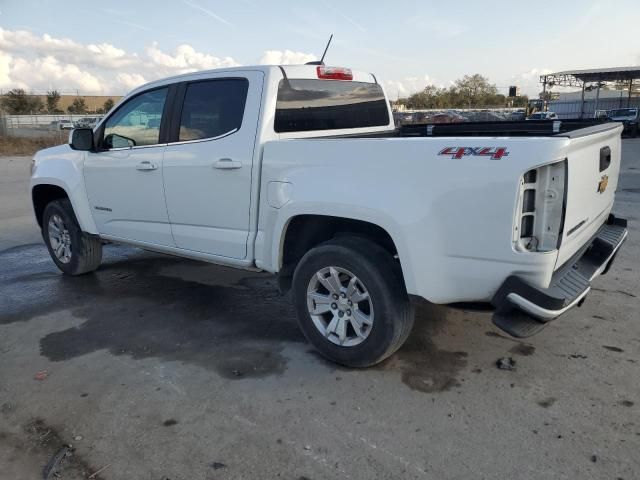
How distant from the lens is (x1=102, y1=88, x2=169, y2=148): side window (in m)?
4.47

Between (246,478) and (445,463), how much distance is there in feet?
3.13

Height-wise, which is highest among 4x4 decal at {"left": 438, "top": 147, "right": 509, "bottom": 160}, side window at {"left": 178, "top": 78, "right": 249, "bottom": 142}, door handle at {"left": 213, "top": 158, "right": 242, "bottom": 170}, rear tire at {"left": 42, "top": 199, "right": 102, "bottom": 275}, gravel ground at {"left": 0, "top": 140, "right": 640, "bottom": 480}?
side window at {"left": 178, "top": 78, "right": 249, "bottom": 142}

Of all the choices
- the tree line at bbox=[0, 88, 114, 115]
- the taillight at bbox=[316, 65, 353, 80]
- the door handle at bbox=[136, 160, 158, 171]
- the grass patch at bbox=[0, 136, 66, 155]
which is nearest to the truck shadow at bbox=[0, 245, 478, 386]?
the door handle at bbox=[136, 160, 158, 171]

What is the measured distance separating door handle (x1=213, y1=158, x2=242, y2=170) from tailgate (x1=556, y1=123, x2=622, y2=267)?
7.02ft

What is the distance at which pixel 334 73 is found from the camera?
4.43 meters

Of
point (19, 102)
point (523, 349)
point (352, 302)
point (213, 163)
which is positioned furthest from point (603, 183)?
point (19, 102)

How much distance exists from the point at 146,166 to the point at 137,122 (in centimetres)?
52

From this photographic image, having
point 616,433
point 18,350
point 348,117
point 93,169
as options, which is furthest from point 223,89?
point 616,433

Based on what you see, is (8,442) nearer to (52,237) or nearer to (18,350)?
(18,350)

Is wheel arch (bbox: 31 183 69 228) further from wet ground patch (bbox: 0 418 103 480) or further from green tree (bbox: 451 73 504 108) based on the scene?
green tree (bbox: 451 73 504 108)

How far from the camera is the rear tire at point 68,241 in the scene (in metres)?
5.50

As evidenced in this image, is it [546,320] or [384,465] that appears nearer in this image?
[384,465]

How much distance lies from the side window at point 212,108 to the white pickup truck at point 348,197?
0.01 m

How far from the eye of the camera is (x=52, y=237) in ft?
19.1
